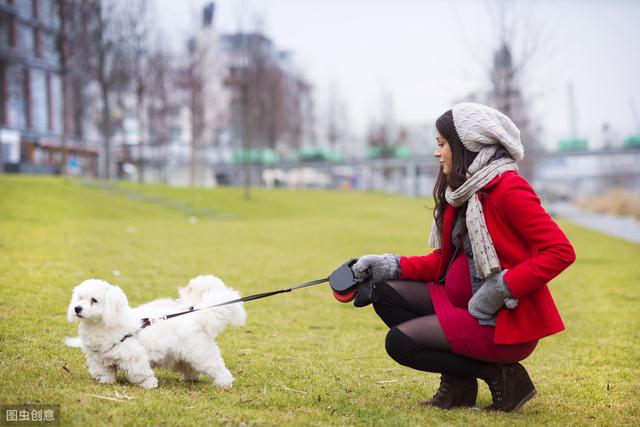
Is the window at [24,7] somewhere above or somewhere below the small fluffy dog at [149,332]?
above

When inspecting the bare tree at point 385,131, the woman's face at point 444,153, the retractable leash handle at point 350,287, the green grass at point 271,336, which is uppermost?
the bare tree at point 385,131

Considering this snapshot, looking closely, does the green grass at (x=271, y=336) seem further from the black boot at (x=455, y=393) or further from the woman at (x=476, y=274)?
the woman at (x=476, y=274)

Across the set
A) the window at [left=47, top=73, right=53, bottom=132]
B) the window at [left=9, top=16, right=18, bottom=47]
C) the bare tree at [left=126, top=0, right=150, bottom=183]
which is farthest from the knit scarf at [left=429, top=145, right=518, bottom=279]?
the window at [left=47, top=73, right=53, bottom=132]

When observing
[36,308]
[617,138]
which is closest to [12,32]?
[36,308]

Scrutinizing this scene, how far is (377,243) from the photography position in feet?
57.6

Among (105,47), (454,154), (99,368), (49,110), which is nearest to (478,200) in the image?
(454,154)

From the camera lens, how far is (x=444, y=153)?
13.2ft

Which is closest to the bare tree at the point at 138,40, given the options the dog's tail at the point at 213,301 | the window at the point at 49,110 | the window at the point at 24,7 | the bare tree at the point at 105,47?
the bare tree at the point at 105,47

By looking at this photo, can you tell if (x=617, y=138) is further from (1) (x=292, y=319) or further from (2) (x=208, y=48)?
(1) (x=292, y=319)

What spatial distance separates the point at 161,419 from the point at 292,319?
14.0 feet

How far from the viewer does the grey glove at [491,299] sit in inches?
144

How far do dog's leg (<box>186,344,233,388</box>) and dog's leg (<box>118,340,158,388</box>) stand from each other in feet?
0.94

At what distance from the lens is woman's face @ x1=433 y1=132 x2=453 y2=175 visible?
3994 millimetres

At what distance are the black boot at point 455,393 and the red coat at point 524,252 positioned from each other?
1.99 feet
